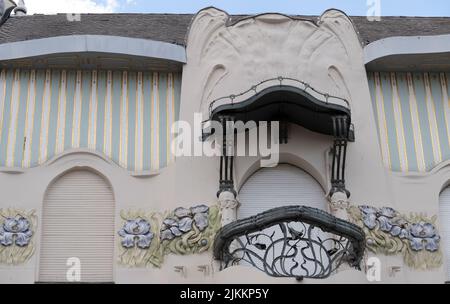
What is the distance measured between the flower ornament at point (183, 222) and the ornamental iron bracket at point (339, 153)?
2.41m

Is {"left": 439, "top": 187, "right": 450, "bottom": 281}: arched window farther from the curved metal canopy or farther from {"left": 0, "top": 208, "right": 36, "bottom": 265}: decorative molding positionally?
{"left": 0, "top": 208, "right": 36, "bottom": 265}: decorative molding

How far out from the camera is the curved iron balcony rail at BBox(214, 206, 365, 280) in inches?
683

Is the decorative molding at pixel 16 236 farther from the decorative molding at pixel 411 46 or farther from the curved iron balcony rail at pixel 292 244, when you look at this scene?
the decorative molding at pixel 411 46

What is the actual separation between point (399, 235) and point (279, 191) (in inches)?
94.9

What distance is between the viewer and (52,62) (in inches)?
805

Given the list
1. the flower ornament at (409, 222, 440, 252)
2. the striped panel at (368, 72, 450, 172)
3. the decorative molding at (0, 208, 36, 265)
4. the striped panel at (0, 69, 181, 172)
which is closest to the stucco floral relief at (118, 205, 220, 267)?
the striped panel at (0, 69, 181, 172)

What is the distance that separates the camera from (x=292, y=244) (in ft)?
60.1

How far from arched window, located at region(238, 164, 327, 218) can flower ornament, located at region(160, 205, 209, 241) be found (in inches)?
35.0

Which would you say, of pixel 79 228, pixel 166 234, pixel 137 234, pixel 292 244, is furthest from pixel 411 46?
pixel 79 228

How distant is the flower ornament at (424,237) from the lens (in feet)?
62.5

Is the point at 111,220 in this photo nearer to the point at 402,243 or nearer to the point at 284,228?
the point at 284,228

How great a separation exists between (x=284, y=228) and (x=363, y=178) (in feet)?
9.07
